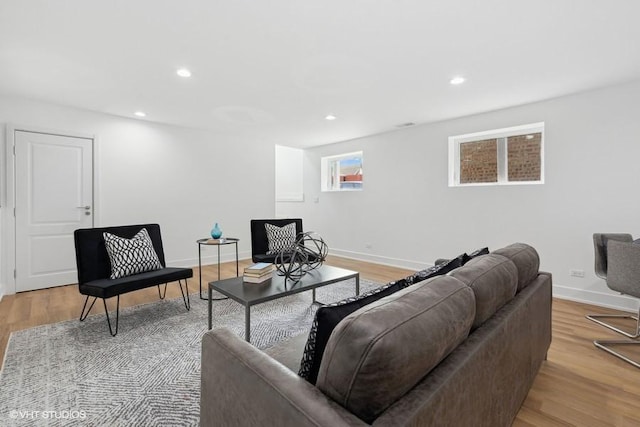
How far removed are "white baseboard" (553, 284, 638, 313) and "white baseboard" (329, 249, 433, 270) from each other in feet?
5.14

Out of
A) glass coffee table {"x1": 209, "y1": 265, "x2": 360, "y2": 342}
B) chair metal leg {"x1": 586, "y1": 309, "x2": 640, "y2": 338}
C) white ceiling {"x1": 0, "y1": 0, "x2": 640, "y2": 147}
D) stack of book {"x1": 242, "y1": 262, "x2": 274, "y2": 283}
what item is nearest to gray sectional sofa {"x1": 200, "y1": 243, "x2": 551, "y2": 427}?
glass coffee table {"x1": 209, "y1": 265, "x2": 360, "y2": 342}

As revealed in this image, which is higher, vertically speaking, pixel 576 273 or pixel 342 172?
pixel 342 172

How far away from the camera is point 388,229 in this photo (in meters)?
5.20

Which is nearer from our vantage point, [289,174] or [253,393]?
[253,393]

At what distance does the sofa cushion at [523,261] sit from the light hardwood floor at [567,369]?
2.19 ft

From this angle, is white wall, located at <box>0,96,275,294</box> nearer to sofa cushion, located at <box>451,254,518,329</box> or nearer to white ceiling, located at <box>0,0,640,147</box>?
white ceiling, located at <box>0,0,640,147</box>

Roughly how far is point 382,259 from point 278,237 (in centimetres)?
215

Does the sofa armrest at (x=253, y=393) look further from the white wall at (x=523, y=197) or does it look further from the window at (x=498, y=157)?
the window at (x=498, y=157)

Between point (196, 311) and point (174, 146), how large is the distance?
2.94m

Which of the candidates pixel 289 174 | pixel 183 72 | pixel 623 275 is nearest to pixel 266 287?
pixel 183 72

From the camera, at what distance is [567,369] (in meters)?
2.01

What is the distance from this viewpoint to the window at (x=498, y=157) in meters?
3.76

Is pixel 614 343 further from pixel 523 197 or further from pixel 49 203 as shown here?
pixel 49 203

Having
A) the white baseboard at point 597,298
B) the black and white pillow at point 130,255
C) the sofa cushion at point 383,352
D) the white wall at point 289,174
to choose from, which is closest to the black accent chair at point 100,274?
the black and white pillow at point 130,255
